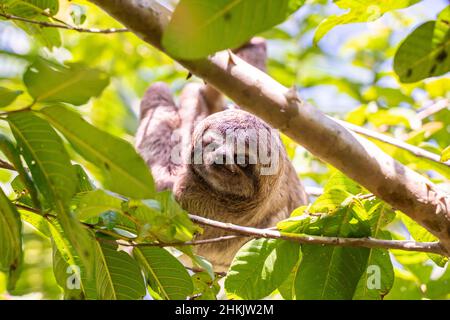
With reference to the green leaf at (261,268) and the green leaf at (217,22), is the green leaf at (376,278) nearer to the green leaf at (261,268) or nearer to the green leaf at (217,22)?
the green leaf at (261,268)

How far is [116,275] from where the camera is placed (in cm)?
276

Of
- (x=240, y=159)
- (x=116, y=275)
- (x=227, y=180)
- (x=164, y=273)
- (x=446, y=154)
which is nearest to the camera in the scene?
(x=116, y=275)

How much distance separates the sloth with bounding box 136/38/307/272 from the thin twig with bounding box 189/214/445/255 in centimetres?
115

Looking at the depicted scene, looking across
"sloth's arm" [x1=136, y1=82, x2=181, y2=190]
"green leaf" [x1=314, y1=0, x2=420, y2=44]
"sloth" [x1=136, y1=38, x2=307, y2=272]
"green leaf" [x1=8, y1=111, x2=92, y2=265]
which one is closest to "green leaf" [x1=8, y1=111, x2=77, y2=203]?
"green leaf" [x1=8, y1=111, x2=92, y2=265]

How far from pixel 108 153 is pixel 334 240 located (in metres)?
1.19

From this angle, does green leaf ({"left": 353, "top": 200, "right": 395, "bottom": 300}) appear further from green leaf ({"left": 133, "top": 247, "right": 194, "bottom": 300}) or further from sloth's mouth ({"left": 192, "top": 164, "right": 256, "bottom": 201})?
sloth's mouth ({"left": 192, "top": 164, "right": 256, "bottom": 201})

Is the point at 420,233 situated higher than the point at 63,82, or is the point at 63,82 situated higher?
the point at 63,82

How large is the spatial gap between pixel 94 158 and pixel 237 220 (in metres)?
2.73

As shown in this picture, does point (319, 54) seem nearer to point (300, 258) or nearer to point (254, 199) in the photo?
point (254, 199)

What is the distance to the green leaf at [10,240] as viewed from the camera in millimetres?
2299

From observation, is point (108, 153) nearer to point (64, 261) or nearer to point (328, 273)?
point (64, 261)

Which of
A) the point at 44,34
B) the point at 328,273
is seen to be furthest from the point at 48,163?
the point at 44,34

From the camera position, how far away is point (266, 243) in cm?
287
